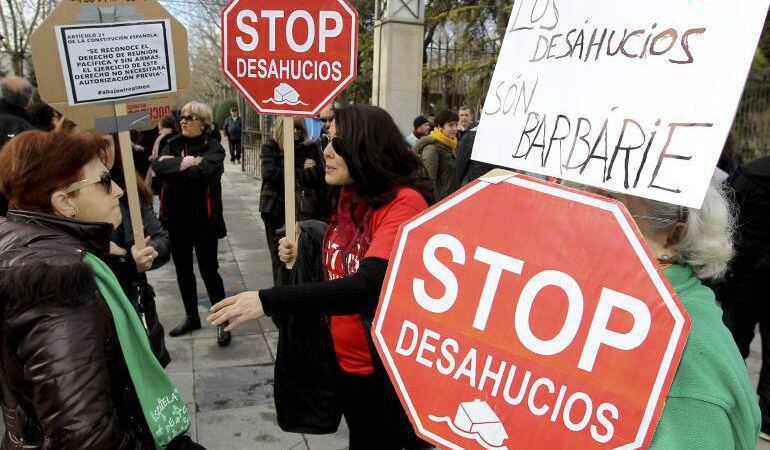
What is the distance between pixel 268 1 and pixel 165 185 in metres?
2.35

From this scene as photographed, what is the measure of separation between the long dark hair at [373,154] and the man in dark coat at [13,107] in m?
3.29

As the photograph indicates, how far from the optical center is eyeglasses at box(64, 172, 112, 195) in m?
1.75

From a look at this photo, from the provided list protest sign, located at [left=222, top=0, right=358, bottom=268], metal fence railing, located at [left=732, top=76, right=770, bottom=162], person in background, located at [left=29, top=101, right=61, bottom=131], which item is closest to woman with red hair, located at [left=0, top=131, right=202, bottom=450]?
protest sign, located at [left=222, top=0, right=358, bottom=268]

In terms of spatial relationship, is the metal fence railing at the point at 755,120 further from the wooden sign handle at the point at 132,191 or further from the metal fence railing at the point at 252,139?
the wooden sign handle at the point at 132,191

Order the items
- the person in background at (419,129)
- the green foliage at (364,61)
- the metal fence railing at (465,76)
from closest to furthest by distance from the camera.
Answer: the person in background at (419,129) < the metal fence railing at (465,76) < the green foliage at (364,61)

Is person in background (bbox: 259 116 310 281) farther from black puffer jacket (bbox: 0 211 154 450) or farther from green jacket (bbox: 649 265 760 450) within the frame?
green jacket (bbox: 649 265 760 450)

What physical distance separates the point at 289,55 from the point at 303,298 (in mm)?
1271

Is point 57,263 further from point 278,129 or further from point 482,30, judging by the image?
point 482,30

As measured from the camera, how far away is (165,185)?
451 centimetres

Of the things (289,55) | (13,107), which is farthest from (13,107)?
(289,55)

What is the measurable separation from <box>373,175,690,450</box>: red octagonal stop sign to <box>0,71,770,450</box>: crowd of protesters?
0.15m

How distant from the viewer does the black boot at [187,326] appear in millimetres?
4656

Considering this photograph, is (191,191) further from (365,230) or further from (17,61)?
(17,61)

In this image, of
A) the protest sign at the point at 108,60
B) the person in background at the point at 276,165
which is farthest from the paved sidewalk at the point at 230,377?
the protest sign at the point at 108,60
